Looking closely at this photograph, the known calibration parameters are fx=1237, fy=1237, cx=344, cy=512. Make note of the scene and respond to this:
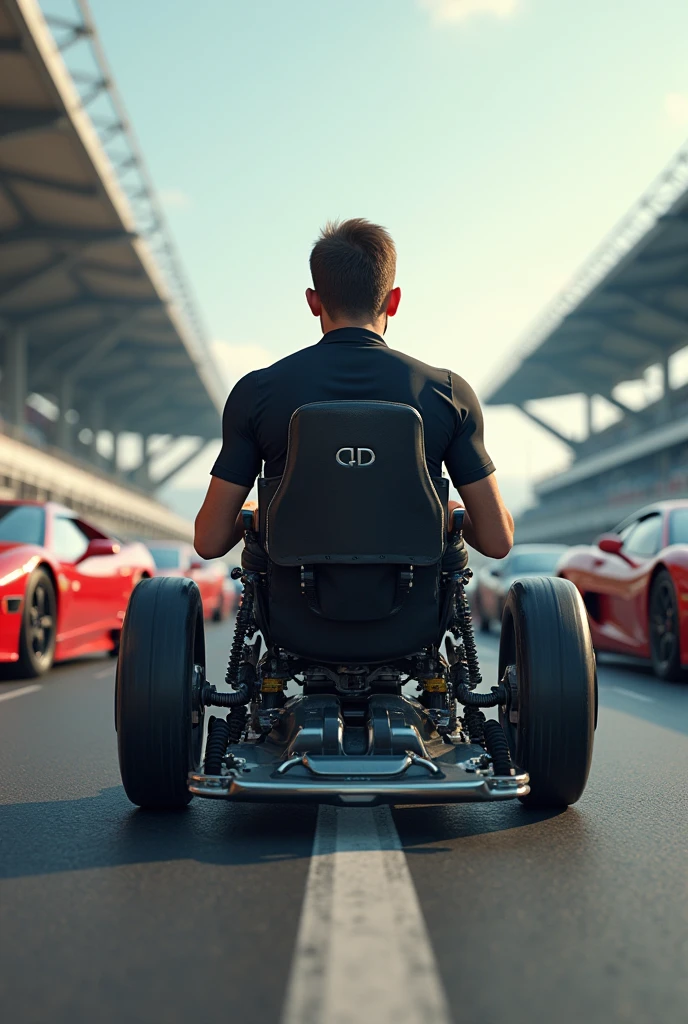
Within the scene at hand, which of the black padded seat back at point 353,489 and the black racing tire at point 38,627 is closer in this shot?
the black padded seat back at point 353,489

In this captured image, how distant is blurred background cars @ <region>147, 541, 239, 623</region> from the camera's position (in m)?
19.5

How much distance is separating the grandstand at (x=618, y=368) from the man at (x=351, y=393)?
137 ft

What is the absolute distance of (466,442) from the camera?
14.0 feet

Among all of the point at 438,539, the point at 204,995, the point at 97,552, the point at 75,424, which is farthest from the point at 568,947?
the point at 75,424

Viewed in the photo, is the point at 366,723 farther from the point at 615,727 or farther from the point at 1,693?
the point at 1,693

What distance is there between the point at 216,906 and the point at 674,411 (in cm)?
5933

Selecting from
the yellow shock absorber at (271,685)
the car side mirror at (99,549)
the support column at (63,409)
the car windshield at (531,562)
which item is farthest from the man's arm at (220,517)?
the support column at (63,409)

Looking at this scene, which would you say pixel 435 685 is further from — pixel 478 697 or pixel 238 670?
pixel 238 670

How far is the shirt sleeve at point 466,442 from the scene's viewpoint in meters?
4.26

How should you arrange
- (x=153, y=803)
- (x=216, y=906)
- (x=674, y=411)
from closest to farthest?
(x=216, y=906) < (x=153, y=803) < (x=674, y=411)

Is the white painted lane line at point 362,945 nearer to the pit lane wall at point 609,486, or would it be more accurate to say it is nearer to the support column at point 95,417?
the pit lane wall at point 609,486

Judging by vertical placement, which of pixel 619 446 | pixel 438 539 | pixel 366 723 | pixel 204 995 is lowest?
pixel 204 995

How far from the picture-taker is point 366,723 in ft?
13.6

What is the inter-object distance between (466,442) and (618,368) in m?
70.0
